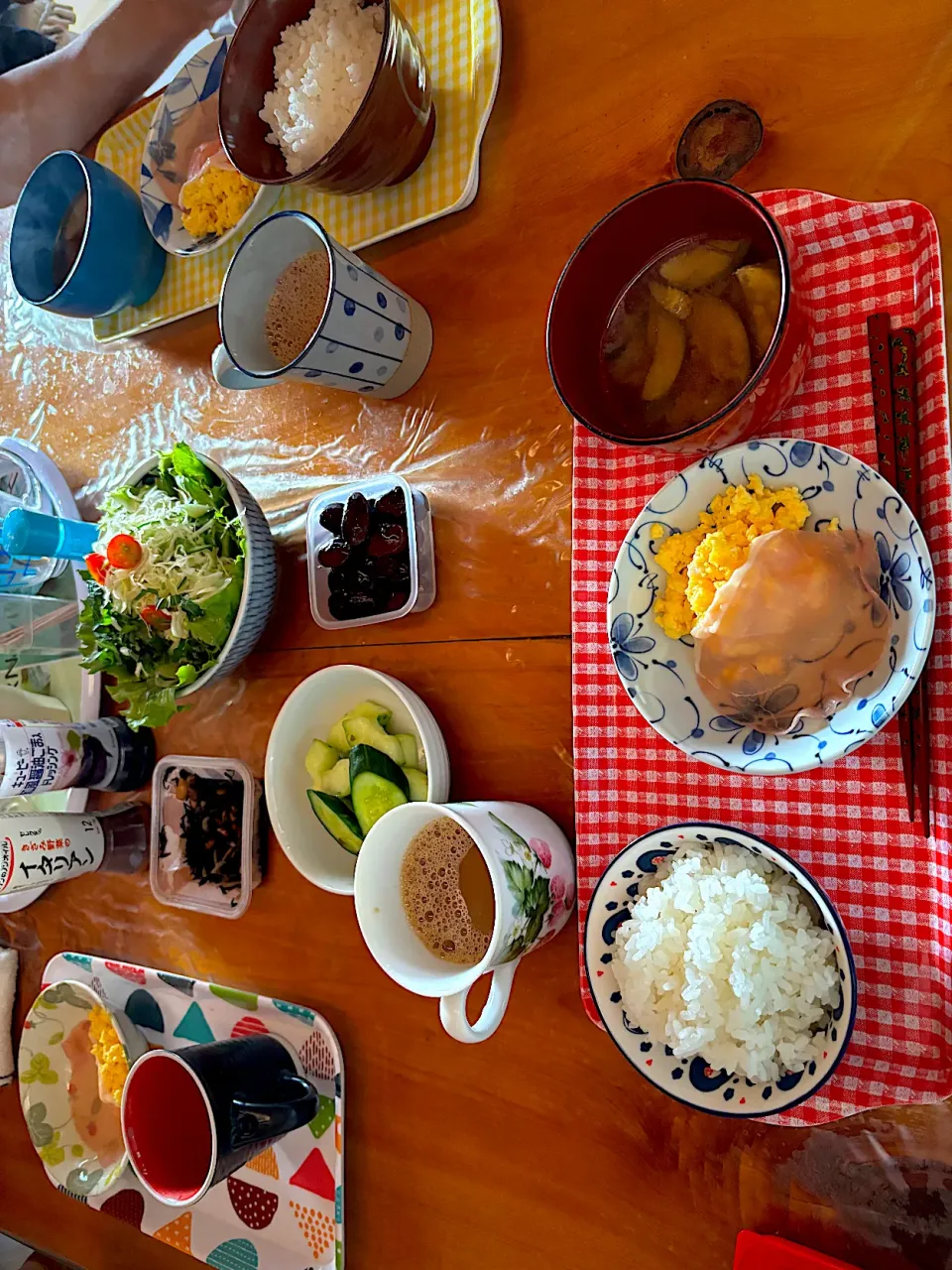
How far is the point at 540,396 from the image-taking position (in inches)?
45.8

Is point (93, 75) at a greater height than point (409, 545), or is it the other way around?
point (93, 75)

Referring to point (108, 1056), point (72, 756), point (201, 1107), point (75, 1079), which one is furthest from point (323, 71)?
point (75, 1079)

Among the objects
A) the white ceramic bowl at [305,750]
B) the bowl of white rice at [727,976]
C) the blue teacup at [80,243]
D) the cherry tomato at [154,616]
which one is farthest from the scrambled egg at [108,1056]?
the blue teacup at [80,243]

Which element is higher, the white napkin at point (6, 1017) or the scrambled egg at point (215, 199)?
the scrambled egg at point (215, 199)

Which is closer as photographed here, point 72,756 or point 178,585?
point 178,585

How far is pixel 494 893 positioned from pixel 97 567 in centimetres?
78

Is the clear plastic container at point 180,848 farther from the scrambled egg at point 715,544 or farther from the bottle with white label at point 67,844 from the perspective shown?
the scrambled egg at point 715,544

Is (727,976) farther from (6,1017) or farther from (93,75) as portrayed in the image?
(93,75)

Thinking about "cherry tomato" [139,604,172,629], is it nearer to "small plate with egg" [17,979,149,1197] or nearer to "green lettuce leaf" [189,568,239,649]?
"green lettuce leaf" [189,568,239,649]

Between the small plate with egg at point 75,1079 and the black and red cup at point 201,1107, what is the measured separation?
0.20 m

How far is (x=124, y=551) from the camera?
122cm

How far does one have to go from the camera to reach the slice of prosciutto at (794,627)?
0.84m

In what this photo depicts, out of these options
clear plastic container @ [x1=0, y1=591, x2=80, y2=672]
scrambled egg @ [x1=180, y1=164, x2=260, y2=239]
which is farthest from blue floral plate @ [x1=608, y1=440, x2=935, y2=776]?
clear plastic container @ [x1=0, y1=591, x2=80, y2=672]

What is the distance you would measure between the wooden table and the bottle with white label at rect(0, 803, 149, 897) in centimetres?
13
